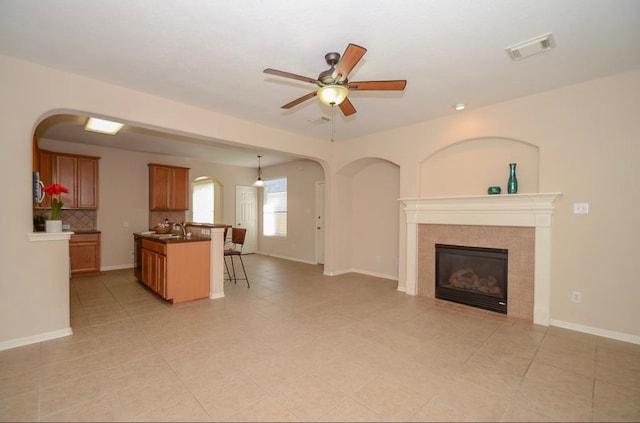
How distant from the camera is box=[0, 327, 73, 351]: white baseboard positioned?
2753 millimetres

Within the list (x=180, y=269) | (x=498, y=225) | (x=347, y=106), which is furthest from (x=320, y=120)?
(x=180, y=269)

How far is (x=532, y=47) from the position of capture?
2545 mm

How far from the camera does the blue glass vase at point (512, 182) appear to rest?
372 cm

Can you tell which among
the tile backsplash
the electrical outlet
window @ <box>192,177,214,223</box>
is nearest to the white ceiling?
the electrical outlet

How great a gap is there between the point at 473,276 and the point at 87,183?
7379 mm

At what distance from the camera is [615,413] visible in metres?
1.94

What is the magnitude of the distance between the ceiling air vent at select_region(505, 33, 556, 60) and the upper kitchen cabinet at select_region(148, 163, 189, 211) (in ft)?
22.4

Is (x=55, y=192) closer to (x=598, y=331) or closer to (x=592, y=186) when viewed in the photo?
(x=592, y=186)

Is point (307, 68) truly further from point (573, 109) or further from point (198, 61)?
point (573, 109)

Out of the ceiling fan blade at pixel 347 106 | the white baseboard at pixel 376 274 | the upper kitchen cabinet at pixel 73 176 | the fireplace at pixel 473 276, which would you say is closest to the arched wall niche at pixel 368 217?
the white baseboard at pixel 376 274

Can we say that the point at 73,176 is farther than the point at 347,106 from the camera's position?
Yes

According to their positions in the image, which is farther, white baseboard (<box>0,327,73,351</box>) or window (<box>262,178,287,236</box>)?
window (<box>262,178,287,236</box>)

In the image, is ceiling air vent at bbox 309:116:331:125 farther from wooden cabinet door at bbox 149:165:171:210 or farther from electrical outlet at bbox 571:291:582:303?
wooden cabinet door at bbox 149:165:171:210

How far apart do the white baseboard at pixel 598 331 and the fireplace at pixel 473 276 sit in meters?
0.55
